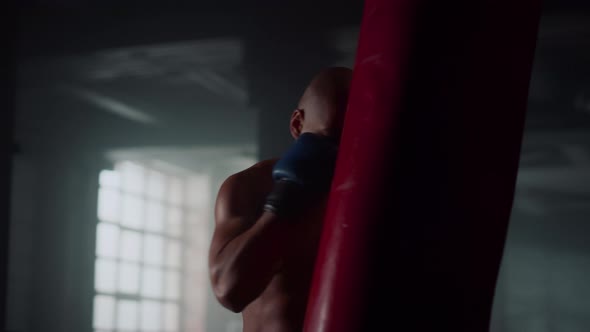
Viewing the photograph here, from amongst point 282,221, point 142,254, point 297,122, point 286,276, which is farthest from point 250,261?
point 142,254

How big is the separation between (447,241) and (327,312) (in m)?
0.14

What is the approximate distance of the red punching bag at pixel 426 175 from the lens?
2.48 feet

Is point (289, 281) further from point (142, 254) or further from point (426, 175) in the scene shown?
point (142, 254)

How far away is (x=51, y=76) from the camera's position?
19.9 ft

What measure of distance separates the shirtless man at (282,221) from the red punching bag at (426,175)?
0.14 m

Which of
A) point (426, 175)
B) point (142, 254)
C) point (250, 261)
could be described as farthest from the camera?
point (142, 254)

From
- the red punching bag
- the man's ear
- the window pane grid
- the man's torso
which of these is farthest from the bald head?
the window pane grid

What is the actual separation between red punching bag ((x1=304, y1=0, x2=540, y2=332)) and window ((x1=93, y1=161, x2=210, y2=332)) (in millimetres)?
5479

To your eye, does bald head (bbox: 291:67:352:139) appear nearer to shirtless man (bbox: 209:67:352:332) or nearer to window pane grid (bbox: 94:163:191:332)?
shirtless man (bbox: 209:67:352:332)

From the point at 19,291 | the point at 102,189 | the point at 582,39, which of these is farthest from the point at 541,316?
the point at 19,291

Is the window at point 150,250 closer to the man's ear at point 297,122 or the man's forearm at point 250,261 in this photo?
the man's ear at point 297,122

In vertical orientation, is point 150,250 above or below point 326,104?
above

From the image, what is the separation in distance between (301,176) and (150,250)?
5.61m

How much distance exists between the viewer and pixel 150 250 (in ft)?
21.0
